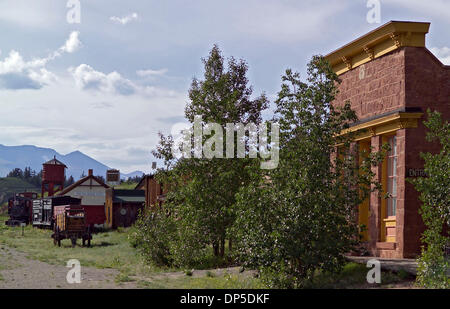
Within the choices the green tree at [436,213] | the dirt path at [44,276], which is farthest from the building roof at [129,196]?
the green tree at [436,213]

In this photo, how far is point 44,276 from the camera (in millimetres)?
16969

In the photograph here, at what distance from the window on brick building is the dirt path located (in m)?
8.56

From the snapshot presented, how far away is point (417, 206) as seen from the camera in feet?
54.5

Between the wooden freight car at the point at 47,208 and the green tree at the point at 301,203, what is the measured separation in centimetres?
3098

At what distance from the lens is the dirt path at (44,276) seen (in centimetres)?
1480

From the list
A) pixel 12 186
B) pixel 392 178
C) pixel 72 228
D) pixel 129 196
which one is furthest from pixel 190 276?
pixel 12 186

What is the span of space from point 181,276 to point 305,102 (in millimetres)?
6893

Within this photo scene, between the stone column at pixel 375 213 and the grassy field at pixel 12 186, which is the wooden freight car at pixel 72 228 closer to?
the stone column at pixel 375 213

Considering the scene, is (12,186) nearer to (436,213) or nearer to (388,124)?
(388,124)

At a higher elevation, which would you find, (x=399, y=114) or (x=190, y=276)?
(x=399, y=114)

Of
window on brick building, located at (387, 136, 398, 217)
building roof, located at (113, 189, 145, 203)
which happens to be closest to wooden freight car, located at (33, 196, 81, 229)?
building roof, located at (113, 189, 145, 203)

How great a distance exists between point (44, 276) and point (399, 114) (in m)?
11.9
